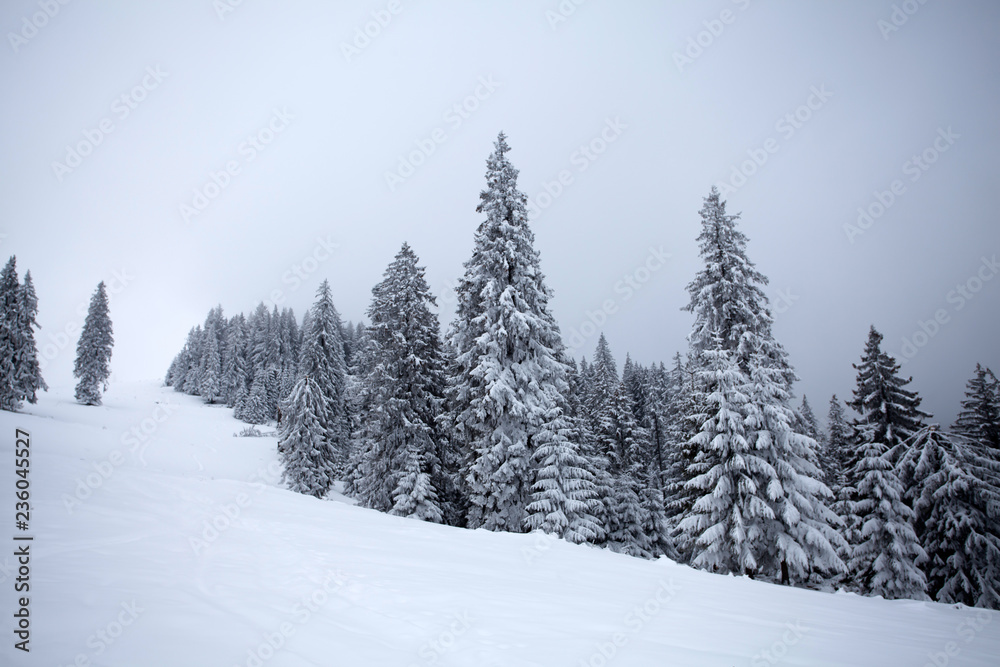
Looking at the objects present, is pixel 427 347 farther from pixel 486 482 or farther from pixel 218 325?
pixel 218 325

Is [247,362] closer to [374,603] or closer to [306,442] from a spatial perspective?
[306,442]

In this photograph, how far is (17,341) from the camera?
36.2 m

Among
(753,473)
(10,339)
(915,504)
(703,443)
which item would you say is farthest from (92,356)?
(915,504)


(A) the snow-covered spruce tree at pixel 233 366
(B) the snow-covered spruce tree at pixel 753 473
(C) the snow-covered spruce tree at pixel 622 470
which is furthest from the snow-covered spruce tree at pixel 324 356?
(A) the snow-covered spruce tree at pixel 233 366

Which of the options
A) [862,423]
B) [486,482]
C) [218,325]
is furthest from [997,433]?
[218,325]

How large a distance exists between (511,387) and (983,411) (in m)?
28.3

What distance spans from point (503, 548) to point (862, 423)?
2182cm

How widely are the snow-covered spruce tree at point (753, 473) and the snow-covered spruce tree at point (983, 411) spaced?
1691cm

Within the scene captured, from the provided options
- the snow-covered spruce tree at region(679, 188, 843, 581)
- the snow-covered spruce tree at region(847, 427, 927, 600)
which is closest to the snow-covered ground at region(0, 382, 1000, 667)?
the snow-covered spruce tree at region(679, 188, 843, 581)

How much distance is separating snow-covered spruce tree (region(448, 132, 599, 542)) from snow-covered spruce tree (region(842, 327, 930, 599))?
12.5 metres

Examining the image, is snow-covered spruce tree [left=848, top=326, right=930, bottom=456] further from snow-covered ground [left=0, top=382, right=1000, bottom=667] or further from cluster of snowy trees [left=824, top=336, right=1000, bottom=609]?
snow-covered ground [left=0, top=382, right=1000, bottom=667]

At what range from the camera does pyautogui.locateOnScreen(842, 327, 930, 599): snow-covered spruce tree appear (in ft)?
60.0

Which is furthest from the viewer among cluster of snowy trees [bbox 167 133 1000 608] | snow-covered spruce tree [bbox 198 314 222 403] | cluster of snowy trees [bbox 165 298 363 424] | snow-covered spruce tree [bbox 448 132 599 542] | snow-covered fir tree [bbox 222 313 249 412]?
snow-covered spruce tree [bbox 198 314 222 403]

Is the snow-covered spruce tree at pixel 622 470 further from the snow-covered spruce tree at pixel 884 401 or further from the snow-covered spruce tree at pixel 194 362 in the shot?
the snow-covered spruce tree at pixel 194 362
